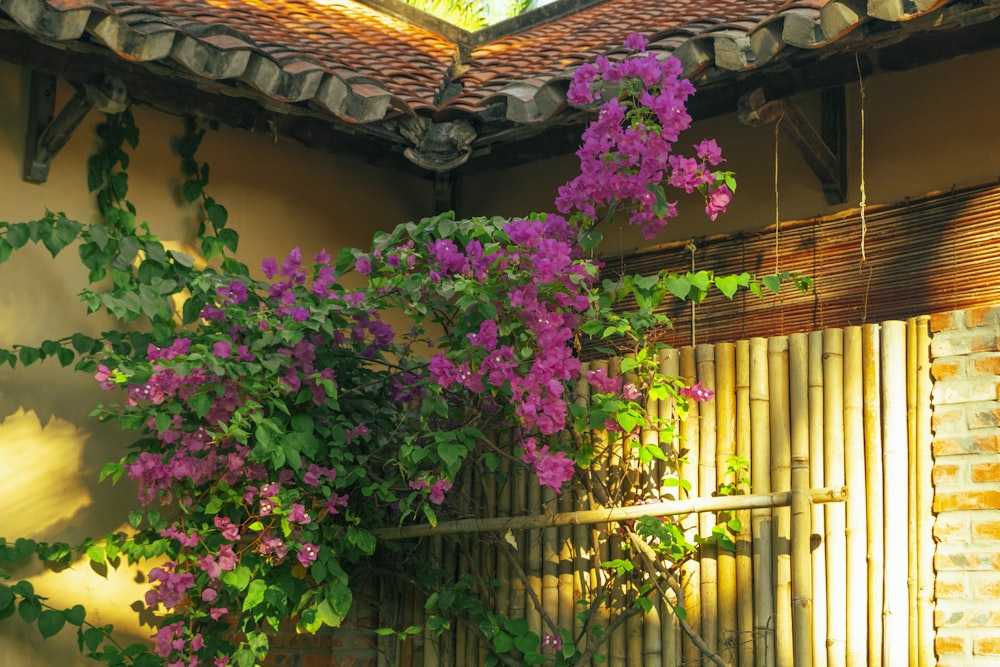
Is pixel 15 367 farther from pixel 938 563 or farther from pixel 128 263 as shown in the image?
pixel 938 563

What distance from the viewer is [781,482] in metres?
4.39

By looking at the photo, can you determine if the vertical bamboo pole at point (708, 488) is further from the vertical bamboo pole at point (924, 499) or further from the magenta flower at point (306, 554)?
the magenta flower at point (306, 554)

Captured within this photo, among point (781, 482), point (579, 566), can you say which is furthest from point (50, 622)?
point (781, 482)

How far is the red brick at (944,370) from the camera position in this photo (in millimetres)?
4051

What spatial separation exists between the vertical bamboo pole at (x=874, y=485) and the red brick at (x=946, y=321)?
0.62 feet

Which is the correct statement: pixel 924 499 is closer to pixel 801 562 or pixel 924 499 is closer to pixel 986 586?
pixel 986 586

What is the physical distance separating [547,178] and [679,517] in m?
2.28

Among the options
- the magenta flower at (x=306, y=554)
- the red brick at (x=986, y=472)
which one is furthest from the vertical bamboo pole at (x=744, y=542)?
the magenta flower at (x=306, y=554)

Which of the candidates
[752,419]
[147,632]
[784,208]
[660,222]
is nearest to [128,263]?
[147,632]

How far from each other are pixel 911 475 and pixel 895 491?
2.6 inches

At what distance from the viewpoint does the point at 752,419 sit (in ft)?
14.8

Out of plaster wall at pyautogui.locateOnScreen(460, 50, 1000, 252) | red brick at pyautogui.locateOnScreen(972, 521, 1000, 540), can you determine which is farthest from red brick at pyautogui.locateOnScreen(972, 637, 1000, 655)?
plaster wall at pyautogui.locateOnScreen(460, 50, 1000, 252)

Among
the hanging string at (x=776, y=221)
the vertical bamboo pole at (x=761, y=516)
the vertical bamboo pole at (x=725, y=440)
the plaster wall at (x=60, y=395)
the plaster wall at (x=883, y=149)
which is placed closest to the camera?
the vertical bamboo pole at (x=761, y=516)

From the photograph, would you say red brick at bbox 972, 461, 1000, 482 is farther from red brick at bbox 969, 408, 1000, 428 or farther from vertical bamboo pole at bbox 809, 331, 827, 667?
vertical bamboo pole at bbox 809, 331, 827, 667
